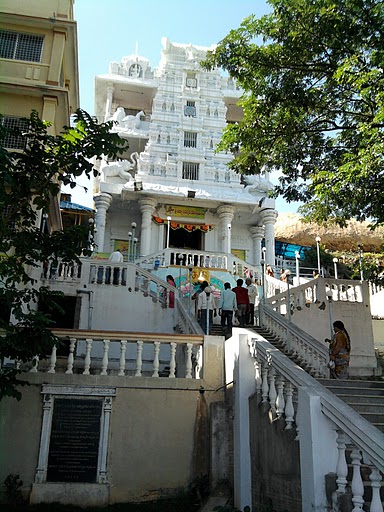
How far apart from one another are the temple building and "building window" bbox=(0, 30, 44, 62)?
9.94 metres

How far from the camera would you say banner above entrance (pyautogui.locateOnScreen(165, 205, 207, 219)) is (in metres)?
27.0

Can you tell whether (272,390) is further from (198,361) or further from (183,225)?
(183,225)

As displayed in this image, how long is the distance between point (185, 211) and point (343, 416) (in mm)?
22584

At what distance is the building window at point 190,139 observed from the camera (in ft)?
94.8

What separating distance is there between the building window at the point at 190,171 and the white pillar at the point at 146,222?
2.86 m

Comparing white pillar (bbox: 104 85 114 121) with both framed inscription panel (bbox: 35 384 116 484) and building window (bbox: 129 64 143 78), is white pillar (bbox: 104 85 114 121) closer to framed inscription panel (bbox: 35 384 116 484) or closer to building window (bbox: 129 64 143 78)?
building window (bbox: 129 64 143 78)

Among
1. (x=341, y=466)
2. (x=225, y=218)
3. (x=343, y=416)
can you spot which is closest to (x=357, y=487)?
(x=341, y=466)

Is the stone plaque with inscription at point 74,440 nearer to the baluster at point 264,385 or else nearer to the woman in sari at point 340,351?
the baluster at point 264,385

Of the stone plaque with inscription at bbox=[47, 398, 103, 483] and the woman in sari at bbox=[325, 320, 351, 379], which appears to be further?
the woman in sari at bbox=[325, 320, 351, 379]

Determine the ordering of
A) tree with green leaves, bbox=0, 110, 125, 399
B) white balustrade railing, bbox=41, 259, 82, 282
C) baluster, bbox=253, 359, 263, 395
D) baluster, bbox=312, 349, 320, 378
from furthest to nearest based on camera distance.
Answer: white balustrade railing, bbox=41, 259, 82, 282, baluster, bbox=312, 349, 320, 378, baluster, bbox=253, 359, 263, 395, tree with green leaves, bbox=0, 110, 125, 399

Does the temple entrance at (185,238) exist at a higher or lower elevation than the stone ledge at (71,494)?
higher

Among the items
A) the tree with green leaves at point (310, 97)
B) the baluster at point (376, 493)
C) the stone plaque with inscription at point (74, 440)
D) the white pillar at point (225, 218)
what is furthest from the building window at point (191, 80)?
the baluster at point (376, 493)

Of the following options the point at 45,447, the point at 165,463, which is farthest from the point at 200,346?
the point at 45,447

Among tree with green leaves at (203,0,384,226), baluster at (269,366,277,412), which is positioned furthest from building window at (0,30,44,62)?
baluster at (269,366,277,412)
